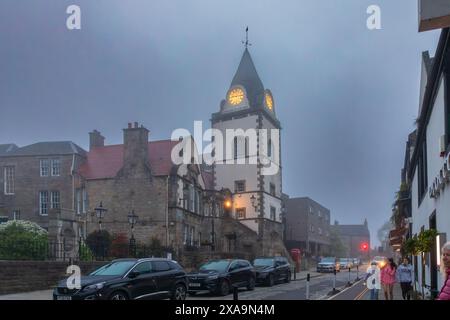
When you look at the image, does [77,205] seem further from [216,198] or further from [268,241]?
[268,241]

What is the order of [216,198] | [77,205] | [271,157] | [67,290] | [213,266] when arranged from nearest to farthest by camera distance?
[67,290] < [213,266] < [77,205] < [216,198] < [271,157]

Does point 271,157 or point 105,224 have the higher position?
point 271,157

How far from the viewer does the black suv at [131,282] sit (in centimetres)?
1309

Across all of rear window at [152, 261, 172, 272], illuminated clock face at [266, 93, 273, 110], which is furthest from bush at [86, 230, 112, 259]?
illuminated clock face at [266, 93, 273, 110]

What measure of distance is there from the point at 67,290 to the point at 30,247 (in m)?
10.3

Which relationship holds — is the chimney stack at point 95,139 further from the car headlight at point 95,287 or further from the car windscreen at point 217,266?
the car headlight at point 95,287

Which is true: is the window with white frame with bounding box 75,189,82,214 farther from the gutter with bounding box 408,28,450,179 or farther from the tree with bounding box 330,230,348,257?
the tree with bounding box 330,230,348,257

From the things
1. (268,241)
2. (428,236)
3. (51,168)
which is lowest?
(268,241)

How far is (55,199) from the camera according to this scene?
134 ft

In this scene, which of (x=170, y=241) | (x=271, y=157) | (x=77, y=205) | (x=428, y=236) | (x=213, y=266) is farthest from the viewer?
(x=271, y=157)

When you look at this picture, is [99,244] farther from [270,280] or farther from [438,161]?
[438,161]

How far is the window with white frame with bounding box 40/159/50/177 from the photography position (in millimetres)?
41156

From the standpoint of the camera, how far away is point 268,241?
49.6 m
